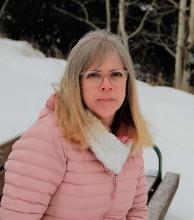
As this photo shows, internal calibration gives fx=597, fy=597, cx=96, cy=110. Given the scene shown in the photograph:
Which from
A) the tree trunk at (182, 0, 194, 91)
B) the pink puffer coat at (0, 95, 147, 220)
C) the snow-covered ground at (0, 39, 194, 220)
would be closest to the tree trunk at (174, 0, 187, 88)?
the tree trunk at (182, 0, 194, 91)

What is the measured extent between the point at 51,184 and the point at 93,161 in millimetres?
201

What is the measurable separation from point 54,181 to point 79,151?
0.15 meters

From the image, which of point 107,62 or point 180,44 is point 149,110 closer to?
point 107,62

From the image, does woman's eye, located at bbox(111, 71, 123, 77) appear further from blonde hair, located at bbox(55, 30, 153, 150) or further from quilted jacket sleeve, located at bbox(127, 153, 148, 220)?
quilted jacket sleeve, located at bbox(127, 153, 148, 220)

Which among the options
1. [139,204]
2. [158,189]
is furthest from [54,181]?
[158,189]

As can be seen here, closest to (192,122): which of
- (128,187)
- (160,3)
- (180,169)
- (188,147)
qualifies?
(188,147)

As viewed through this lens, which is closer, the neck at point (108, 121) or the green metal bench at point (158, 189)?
the neck at point (108, 121)

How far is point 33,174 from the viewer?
2.11 m

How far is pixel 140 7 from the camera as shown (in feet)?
50.6

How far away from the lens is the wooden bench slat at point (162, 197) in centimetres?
336

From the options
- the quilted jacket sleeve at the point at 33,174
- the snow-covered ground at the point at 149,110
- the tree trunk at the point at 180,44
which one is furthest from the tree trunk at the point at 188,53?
the quilted jacket sleeve at the point at 33,174

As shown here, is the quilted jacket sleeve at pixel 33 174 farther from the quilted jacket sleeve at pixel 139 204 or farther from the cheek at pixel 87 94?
the quilted jacket sleeve at pixel 139 204

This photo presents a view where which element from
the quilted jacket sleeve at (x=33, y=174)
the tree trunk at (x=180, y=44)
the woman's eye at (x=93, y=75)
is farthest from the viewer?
the tree trunk at (x=180, y=44)

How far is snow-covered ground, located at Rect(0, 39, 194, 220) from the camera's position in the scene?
199 inches
